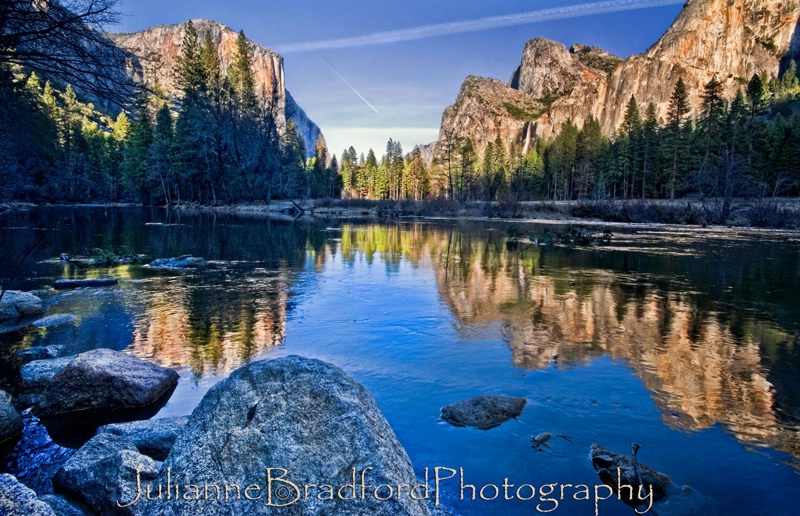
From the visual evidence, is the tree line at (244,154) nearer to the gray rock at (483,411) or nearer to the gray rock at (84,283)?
the gray rock at (84,283)

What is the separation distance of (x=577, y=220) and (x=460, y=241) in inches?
1243

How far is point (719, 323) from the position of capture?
10672 millimetres

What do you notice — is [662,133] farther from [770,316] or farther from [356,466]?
[356,466]

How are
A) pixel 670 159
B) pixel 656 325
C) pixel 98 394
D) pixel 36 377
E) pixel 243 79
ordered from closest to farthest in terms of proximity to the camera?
1. pixel 98 394
2. pixel 36 377
3. pixel 656 325
4. pixel 670 159
5. pixel 243 79

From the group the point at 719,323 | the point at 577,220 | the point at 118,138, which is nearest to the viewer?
the point at 719,323

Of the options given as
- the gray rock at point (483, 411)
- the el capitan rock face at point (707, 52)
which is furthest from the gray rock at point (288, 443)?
the el capitan rock face at point (707, 52)

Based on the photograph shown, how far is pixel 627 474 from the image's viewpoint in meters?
4.64

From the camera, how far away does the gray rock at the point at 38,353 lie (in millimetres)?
7895

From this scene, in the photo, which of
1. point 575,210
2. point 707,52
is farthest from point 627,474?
point 707,52

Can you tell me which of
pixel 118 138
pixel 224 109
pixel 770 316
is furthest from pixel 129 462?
pixel 118 138

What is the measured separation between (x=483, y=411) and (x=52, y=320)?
950cm

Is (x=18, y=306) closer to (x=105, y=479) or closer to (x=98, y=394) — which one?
(x=98, y=394)

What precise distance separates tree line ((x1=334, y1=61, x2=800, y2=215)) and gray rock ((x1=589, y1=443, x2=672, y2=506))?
170 feet

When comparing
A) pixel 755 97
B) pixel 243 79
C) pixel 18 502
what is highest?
pixel 243 79
